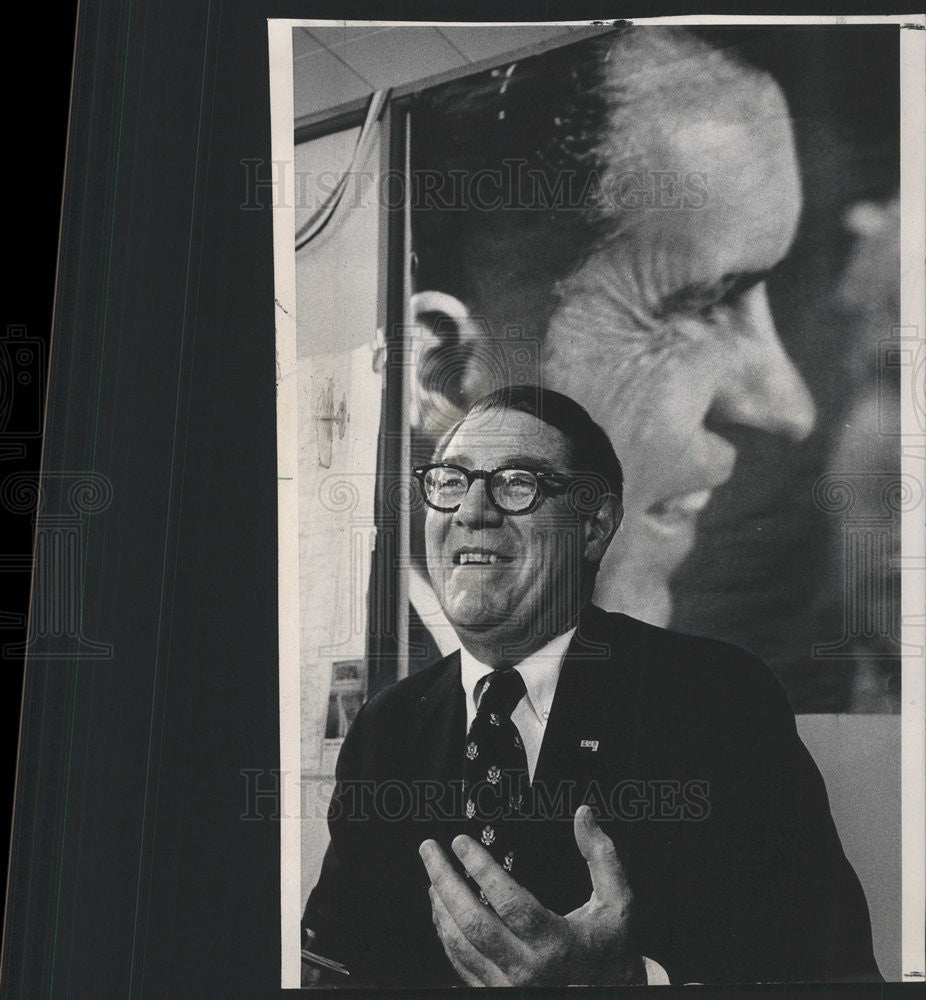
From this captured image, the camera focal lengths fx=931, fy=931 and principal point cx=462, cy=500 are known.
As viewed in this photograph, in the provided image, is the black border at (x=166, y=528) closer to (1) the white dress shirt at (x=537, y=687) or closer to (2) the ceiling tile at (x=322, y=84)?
(2) the ceiling tile at (x=322, y=84)

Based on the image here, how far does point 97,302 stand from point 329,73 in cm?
46

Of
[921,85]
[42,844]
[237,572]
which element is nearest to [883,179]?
[921,85]

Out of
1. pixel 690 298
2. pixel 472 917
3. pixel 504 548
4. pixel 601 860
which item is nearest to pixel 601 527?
pixel 504 548

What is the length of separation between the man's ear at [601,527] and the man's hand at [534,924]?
352 millimetres

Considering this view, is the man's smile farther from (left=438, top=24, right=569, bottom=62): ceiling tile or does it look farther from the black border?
(left=438, top=24, right=569, bottom=62): ceiling tile

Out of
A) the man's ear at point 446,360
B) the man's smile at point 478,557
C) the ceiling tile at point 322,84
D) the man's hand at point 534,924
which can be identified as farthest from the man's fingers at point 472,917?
the ceiling tile at point 322,84

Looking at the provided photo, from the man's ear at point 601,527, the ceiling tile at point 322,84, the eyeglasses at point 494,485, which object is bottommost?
the man's ear at point 601,527

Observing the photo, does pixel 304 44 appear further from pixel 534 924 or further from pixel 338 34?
pixel 534 924

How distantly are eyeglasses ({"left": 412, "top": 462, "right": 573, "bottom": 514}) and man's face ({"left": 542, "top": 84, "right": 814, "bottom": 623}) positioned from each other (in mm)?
119

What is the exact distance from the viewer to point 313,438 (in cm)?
130

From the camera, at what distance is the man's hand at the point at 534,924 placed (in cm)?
127

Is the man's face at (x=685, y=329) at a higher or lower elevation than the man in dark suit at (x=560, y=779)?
higher

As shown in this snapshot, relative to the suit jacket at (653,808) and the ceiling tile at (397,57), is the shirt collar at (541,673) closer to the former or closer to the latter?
the suit jacket at (653,808)

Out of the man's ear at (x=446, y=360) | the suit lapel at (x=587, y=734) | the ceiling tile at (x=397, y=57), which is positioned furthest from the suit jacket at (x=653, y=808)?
the ceiling tile at (x=397, y=57)
